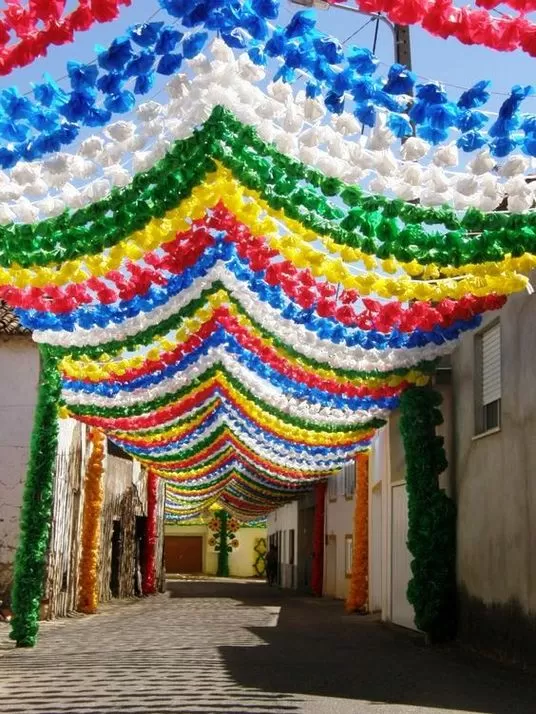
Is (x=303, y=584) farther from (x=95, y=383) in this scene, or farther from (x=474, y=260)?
(x=474, y=260)

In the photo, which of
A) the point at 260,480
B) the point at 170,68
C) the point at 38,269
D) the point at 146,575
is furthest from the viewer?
the point at 146,575

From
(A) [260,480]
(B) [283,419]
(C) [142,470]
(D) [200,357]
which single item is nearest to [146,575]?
(C) [142,470]

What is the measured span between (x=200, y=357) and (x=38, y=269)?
15.3ft

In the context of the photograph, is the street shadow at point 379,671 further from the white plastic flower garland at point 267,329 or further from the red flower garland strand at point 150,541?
the red flower garland strand at point 150,541

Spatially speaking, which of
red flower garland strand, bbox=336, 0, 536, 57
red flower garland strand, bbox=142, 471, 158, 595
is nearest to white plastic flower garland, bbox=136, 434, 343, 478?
red flower garland strand, bbox=142, 471, 158, 595

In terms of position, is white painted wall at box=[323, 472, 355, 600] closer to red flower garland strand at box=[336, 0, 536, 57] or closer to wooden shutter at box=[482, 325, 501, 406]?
wooden shutter at box=[482, 325, 501, 406]

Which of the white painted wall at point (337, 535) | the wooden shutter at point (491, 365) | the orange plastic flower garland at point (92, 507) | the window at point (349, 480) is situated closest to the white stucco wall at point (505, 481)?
the wooden shutter at point (491, 365)

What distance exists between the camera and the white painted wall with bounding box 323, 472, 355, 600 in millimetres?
29328

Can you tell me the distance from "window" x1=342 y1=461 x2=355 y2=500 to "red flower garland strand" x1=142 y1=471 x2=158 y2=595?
20.9 feet

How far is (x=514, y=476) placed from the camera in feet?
39.4

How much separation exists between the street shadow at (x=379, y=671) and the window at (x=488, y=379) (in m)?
3.01

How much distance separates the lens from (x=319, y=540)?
32.6 m

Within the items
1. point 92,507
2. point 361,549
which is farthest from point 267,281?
point 361,549

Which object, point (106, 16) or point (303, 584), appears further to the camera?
point (303, 584)
